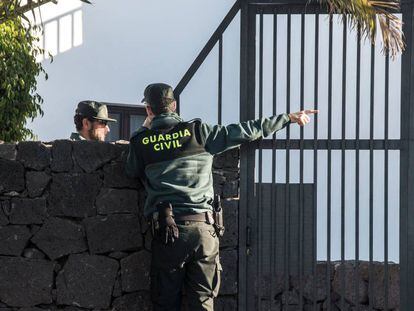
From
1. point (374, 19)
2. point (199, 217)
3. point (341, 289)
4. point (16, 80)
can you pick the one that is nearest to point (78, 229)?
point (199, 217)

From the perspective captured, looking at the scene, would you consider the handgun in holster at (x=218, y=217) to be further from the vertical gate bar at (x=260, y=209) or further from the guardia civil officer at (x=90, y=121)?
the guardia civil officer at (x=90, y=121)

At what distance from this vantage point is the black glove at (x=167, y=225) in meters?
6.59

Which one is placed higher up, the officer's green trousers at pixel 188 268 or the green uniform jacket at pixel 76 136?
the green uniform jacket at pixel 76 136

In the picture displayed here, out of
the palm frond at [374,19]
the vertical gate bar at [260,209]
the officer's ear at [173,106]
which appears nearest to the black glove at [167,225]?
the officer's ear at [173,106]

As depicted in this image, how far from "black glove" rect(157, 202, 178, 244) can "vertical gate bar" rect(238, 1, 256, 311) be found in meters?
0.74

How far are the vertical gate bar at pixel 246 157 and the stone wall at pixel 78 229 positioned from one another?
0.05 m

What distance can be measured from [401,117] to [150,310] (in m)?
2.15

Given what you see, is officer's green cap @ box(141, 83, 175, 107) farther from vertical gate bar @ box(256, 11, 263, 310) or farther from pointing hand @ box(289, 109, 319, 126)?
pointing hand @ box(289, 109, 319, 126)

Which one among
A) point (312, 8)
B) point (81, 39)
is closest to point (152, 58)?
point (81, 39)

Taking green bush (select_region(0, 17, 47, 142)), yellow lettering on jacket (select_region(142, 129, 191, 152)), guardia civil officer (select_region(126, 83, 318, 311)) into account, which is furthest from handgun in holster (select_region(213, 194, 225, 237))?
green bush (select_region(0, 17, 47, 142))

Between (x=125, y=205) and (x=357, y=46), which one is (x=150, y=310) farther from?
(x=357, y=46)

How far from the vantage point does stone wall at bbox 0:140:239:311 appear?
23.5 feet

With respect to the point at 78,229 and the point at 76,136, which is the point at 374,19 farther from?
the point at 78,229

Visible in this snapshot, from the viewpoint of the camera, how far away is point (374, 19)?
7.10 m
